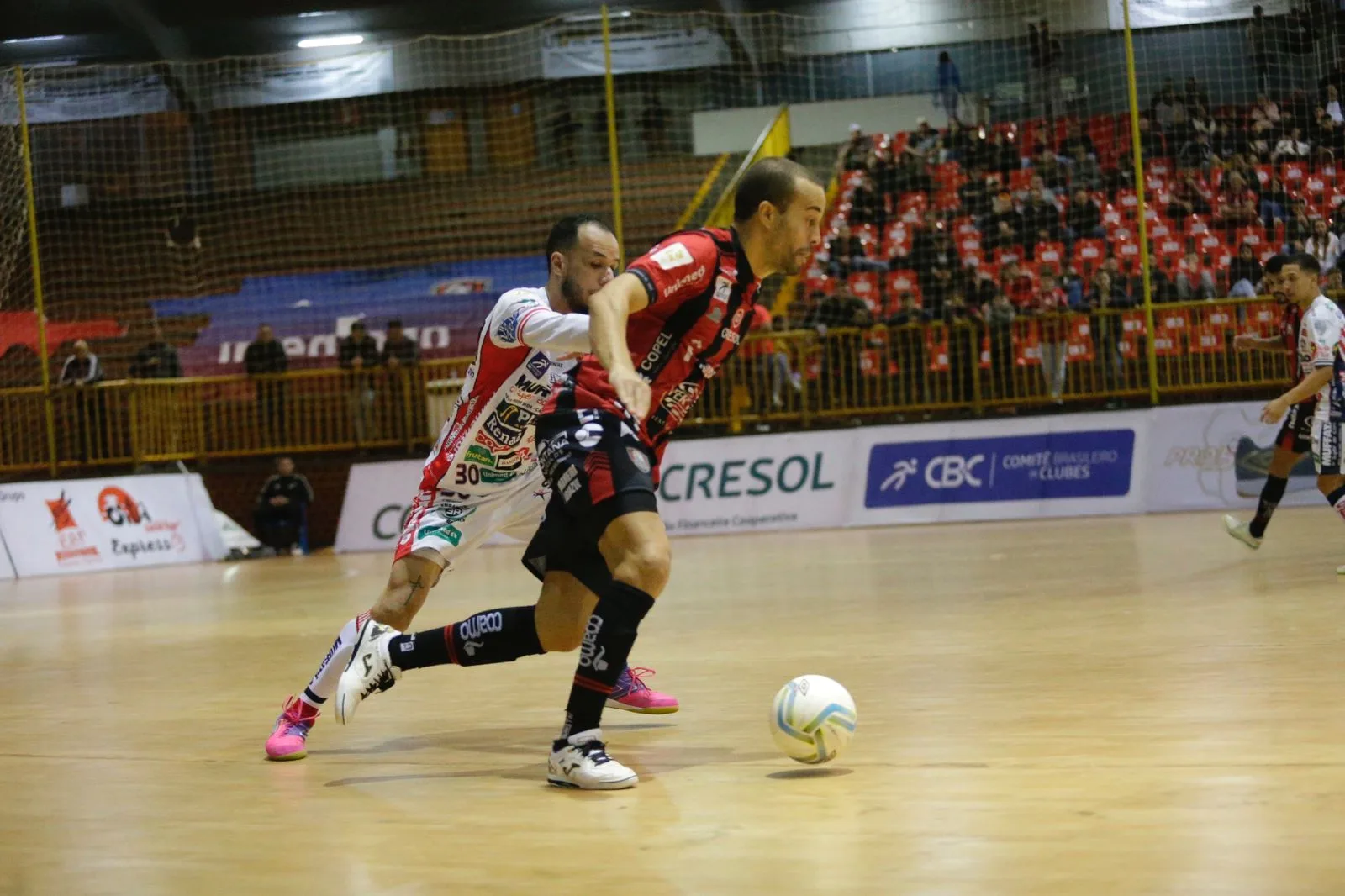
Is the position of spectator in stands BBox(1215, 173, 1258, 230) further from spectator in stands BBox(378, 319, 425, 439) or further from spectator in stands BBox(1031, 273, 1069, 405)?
spectator in stands BBox(378, 319, 425, 439)

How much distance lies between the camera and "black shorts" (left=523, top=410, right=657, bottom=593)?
14.1 feet

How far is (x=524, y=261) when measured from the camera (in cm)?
2528

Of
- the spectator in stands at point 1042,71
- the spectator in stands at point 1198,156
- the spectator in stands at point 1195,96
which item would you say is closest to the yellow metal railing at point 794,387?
the spectator in stands at point 1198,156

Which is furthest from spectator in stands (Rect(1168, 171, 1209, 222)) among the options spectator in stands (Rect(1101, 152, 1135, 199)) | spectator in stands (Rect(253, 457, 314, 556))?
spectator in stands (Rect(253, 457, 314, 556))

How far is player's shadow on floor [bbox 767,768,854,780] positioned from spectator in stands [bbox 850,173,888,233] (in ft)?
57.8

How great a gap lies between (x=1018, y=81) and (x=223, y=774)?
20.4m

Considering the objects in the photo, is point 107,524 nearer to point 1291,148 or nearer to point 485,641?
point 485,641

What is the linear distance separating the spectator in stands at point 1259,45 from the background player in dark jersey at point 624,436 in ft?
57.4

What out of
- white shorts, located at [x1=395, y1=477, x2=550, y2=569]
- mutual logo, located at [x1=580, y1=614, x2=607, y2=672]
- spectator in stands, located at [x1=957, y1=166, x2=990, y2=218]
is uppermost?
spectator in stands, located at [x1=957, y1=166, x2=990, y2=218]

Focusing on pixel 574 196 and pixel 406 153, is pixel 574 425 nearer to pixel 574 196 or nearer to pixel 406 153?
pixel 574 196

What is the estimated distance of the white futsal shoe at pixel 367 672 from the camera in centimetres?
485

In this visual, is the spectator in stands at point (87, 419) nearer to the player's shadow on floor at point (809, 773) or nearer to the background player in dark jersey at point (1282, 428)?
the background player in dark jersey at point (1282, 428)

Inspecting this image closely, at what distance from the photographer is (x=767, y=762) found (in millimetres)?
4488

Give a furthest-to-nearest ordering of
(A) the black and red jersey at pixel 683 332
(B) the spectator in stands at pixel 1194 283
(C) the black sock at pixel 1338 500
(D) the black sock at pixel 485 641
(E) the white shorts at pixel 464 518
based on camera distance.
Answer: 1. (B) the spectator in stands at pixel 1194 283
2. (C) the black sock at pixel 1338 500
3. (E) the white shorts at pixel 464 518
4. (D) the black sock at pixel 485 641
5. (A) the black and red jersey at pixel 683 332
